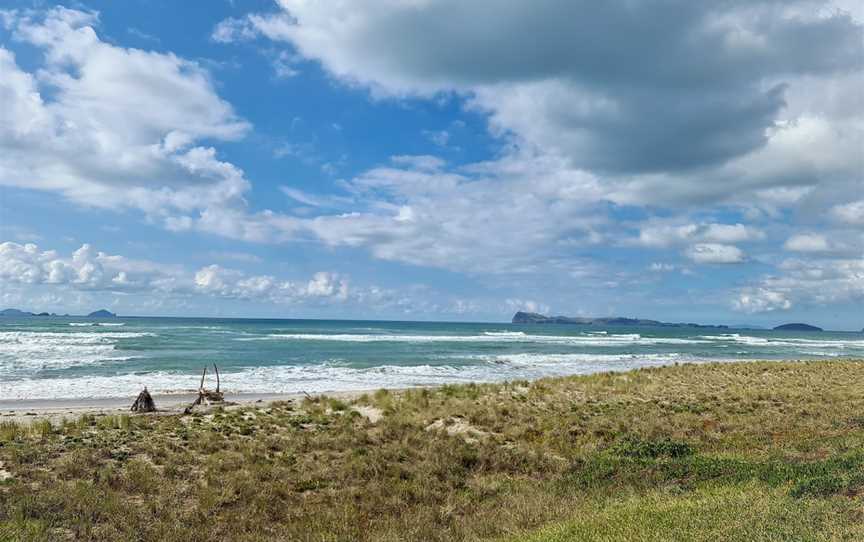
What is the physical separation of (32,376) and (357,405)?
81.1 feet

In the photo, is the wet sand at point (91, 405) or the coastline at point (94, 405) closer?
the coastline at point (94, 405)

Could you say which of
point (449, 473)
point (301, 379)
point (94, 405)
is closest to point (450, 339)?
point (301, 379)

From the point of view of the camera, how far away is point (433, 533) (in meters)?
8.44

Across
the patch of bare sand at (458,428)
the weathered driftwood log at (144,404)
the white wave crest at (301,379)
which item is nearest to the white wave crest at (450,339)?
the white wave crest at (301,379)

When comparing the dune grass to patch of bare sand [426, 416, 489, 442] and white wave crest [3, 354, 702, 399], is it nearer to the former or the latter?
patch of bare sand [426, 416, 489, 442]

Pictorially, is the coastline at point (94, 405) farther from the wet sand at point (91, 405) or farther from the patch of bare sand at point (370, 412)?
the patch of bare sand at point (370, 412)

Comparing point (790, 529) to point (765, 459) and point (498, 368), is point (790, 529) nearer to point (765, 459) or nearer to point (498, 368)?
point (765, 459)

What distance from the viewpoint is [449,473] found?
1191 centimetres

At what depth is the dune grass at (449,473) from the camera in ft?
25.9

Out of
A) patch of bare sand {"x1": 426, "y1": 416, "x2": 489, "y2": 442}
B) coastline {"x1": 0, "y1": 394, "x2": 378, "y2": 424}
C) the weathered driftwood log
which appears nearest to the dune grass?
patch of bare sand {"x1": 426, "y1": 416, "x2": 489, "y2": 442}

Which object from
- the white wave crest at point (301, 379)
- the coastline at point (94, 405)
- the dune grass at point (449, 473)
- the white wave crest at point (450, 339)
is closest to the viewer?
the dune grass at point (449, 473)

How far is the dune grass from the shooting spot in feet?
25.9

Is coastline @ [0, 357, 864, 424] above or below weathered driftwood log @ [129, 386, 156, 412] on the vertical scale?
below

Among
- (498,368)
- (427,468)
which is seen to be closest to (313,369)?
(498,368)
